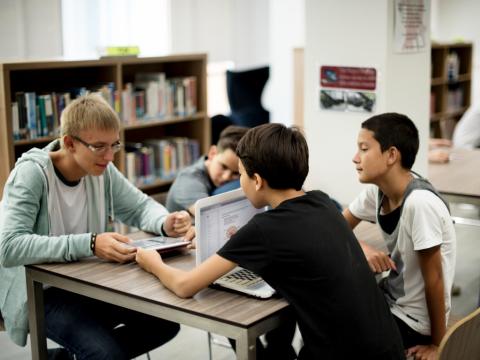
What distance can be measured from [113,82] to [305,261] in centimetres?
303

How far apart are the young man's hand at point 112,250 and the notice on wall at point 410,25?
5.79ft

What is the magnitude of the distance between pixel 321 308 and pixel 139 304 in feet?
1.72

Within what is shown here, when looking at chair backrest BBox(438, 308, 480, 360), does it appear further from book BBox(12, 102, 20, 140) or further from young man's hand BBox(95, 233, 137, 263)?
book BBox(12, 102, 20, 140)

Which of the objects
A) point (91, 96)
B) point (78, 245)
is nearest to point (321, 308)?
point (78, 245)

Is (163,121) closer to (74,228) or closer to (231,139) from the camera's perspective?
(231,139)

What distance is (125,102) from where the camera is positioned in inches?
183

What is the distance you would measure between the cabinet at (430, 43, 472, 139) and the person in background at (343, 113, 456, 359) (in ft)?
17.5

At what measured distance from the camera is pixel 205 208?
205 centimetres

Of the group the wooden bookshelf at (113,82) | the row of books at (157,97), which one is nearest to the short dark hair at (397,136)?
the wooden bookshelf at (113,82)

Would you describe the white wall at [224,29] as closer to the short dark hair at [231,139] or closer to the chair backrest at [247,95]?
the chair backrest at [247,95]

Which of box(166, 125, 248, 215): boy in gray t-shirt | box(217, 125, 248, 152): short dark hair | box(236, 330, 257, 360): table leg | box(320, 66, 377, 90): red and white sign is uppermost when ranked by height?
box(320, 66, 377, 90): red and white sign

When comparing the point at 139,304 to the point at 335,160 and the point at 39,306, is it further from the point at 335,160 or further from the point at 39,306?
the point at 335,160

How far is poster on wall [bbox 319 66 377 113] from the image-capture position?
335cm

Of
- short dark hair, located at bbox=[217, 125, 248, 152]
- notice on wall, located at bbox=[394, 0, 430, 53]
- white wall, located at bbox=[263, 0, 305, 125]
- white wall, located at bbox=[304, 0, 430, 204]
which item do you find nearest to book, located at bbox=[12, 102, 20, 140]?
short dark hair, located at bbox=[217, 125, 248, 152]
